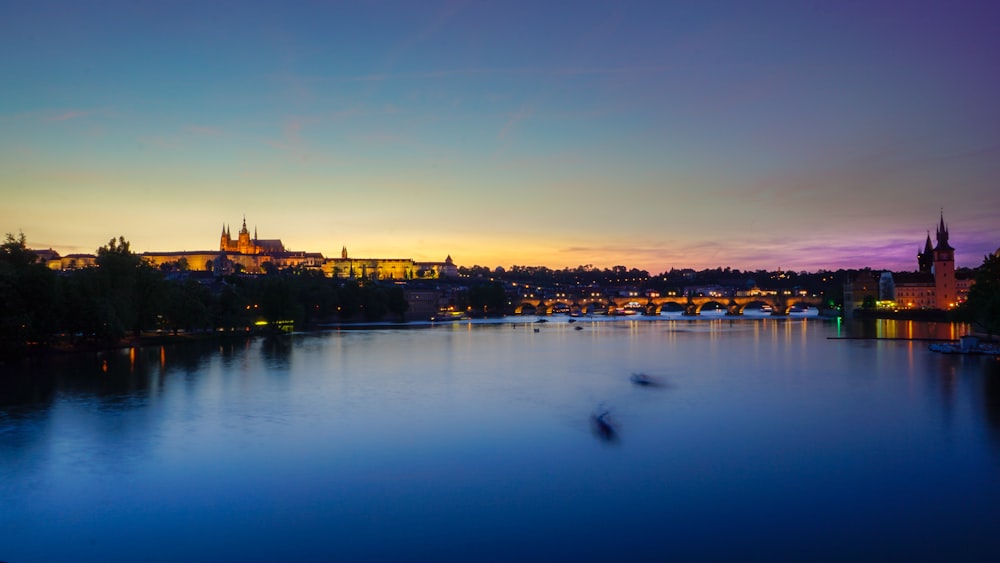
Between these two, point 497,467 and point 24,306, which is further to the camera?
point 24,306

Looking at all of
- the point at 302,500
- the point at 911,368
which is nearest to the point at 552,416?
the point at 302,500

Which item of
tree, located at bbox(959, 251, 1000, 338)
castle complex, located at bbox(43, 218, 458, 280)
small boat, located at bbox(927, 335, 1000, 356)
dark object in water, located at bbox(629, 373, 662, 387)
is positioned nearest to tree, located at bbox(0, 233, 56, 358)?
dark object in water, located at bbox(629, 373, 662, 387)

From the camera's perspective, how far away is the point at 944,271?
255 feet

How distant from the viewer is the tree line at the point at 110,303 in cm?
3091

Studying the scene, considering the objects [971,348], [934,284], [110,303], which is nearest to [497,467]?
[971,348]

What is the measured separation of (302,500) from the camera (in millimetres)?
11547

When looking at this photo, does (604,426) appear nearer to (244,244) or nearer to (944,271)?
(944,271)

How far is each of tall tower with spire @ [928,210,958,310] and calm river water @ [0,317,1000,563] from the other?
56587 mm

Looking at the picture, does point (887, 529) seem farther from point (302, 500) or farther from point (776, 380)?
point (776, 380)

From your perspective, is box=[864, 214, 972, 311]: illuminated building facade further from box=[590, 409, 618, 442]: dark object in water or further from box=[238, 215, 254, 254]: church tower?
box=[238, 215, 254, 254]: church tower

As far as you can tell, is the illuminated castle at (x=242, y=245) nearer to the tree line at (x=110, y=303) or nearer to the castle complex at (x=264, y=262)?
the castle complex at (x=264, y=262)

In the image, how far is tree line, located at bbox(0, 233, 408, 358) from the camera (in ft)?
101

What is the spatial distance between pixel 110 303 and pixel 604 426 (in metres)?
27.4

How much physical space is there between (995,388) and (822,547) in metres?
17.0
